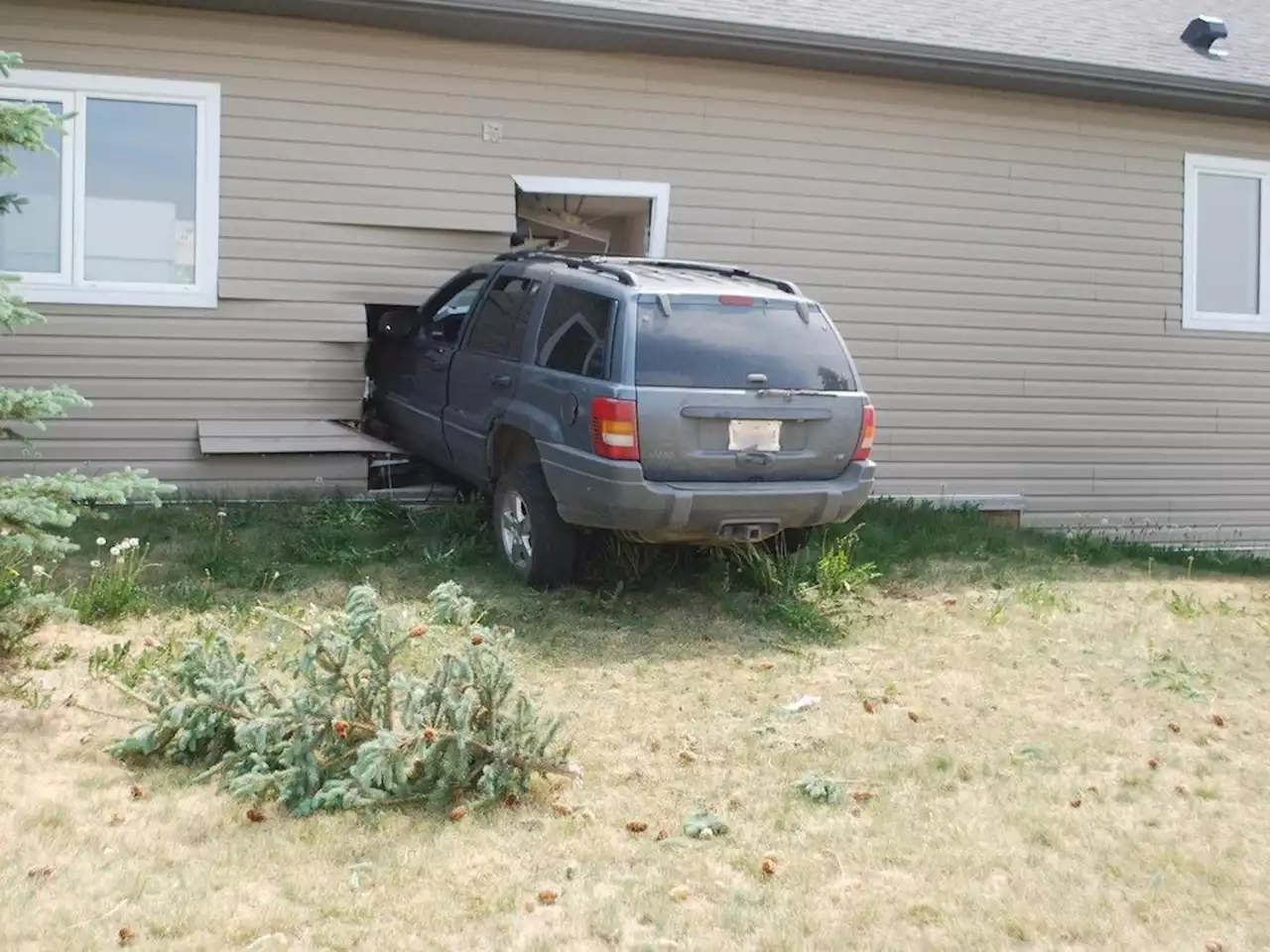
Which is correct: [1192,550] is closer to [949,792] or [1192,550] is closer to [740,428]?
[740,428]

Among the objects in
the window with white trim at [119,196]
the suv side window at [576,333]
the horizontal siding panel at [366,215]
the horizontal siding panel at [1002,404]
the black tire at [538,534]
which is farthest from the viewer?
the horizontal siding panel at [1002,404]

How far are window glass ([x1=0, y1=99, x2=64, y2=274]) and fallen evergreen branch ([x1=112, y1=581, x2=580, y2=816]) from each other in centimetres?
466

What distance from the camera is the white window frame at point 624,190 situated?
9.22 m

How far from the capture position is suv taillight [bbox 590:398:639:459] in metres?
6.30

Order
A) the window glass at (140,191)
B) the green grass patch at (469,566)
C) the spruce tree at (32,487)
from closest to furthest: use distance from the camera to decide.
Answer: the spruce tree at (32,487) < the green grass patch at (469,566) < the window glass at (140,191)

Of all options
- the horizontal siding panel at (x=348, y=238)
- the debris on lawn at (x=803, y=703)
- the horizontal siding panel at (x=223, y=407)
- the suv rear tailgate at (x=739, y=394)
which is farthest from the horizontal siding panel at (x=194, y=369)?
the debris on lawn at (x=803, y=703)

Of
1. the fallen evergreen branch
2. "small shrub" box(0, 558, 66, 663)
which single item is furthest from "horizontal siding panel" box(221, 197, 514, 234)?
the fallen evergreen branch

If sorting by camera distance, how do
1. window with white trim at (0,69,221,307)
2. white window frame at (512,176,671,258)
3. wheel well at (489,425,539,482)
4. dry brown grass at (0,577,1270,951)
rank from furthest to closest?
white window frame at (512,176,671,258) < window with white trim at (0,69,221,307) < wheel well at (489,425,539,482) < dry brown grass at (0,577,1270,951)

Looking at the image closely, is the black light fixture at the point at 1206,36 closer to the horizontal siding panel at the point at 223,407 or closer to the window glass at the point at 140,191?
the horizontal siding panel at the point at 223,407

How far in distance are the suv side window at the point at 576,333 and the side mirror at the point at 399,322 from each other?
1920 mm

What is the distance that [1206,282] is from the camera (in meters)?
11.0

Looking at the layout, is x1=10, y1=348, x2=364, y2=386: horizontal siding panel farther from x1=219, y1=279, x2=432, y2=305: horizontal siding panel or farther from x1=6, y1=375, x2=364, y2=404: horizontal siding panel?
x1=219, y1=279, x2=432, y2=305: horizontal siding panel

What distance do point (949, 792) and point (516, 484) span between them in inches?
122

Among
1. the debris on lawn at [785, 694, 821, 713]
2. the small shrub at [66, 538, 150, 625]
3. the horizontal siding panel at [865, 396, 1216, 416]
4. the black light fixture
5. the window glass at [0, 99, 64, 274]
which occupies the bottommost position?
the debris on lawn at [785, 694, 821, 713]
